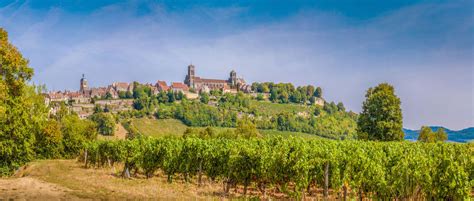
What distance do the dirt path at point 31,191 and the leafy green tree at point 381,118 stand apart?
3498 centimetres

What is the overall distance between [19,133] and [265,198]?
2189 cm

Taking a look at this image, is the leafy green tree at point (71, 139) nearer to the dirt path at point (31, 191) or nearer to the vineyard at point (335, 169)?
the dirt path at point (31, 191)

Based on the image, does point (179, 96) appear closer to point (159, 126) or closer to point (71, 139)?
point (159, 126)

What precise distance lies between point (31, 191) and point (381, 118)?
38632mm

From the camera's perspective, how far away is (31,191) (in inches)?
755

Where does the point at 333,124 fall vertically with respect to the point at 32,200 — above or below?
above

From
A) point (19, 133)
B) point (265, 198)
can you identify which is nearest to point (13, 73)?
point (19, 133)

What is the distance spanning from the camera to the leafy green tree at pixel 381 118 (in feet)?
148

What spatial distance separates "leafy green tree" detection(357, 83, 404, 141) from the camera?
45219 mm

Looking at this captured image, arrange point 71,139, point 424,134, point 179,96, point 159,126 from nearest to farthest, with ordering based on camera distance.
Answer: point 71,139 < point 424,134 < point 159,126 < point 179,96

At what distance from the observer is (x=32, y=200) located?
16422mm

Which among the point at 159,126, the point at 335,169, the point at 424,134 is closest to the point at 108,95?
the point at 159,126

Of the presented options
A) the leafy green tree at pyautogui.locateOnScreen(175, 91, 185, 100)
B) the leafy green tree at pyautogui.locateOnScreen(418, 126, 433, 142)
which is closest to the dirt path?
the leafy green tree at pyautogui.locateOnScreen(418, 126, 433, 142)

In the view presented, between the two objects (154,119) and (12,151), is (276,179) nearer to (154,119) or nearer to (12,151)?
(12,151)
